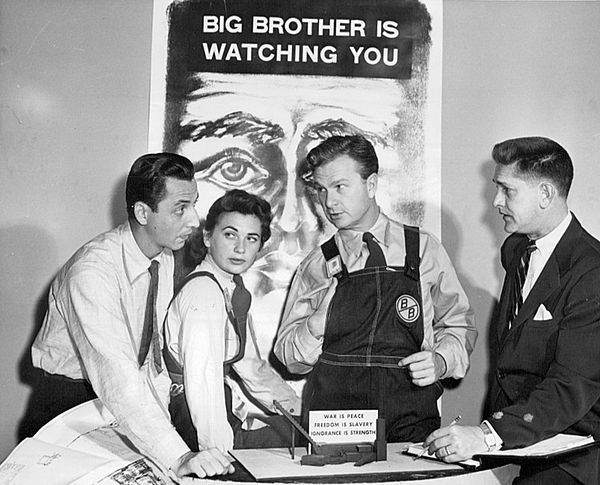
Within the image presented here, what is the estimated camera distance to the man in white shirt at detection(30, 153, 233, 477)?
5.83 feet

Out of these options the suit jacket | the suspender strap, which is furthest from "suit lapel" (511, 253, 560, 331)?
the suspender strap

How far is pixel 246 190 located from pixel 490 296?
669 mm

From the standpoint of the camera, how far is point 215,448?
181cm

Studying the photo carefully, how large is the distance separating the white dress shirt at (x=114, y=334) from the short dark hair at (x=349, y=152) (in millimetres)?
425

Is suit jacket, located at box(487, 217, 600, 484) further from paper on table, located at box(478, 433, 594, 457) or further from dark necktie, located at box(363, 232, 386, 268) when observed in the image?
dark necktie, located at box(363, 232, 386, 268)

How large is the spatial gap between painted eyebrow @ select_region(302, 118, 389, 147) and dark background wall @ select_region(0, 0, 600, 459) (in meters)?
0.23

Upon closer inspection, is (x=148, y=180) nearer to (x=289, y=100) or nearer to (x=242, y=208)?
(x=242, y=208)

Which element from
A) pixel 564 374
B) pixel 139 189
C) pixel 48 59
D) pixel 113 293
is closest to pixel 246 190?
pixel 139 189

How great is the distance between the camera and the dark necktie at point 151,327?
184 centimetres

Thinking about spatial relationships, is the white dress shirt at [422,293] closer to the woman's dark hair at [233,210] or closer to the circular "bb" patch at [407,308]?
the circular "bb" patch at [407,308]

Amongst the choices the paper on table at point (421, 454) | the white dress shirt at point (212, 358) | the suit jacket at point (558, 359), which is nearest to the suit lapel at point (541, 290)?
the suit jacket at point (558, 359)

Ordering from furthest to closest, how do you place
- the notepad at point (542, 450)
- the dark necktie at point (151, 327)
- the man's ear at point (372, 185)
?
the man's ear at point (372, 185)
the dark necktie at point (151, 327)
the notepad at point (542, 450)

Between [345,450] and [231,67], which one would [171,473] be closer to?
[345,450]

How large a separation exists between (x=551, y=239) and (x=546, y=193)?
113 millimetres
